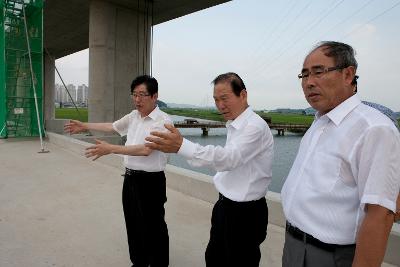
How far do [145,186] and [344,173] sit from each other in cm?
163

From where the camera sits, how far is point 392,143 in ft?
3.62

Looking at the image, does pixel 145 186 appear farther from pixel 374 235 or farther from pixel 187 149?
pixel 374 235

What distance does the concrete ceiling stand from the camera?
1473 centimetres

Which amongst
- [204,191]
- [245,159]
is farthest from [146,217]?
[204,191]

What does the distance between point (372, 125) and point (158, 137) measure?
872 millimetres

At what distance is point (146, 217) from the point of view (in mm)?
2590

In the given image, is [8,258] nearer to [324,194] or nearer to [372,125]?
[324,194]

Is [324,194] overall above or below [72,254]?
above

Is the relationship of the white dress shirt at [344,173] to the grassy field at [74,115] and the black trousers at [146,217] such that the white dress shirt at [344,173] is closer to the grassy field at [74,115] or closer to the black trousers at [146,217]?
the black trousers at [146,217]

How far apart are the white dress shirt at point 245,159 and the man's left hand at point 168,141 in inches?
4.6

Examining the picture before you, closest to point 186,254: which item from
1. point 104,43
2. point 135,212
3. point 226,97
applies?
point 135,212

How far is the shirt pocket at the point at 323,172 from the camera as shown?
124 centimetres

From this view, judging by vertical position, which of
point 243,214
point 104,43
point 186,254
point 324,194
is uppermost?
point 104,43

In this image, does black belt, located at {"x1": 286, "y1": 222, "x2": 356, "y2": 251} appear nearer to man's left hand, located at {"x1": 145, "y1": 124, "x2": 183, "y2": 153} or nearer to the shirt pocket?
the shirt pocket
